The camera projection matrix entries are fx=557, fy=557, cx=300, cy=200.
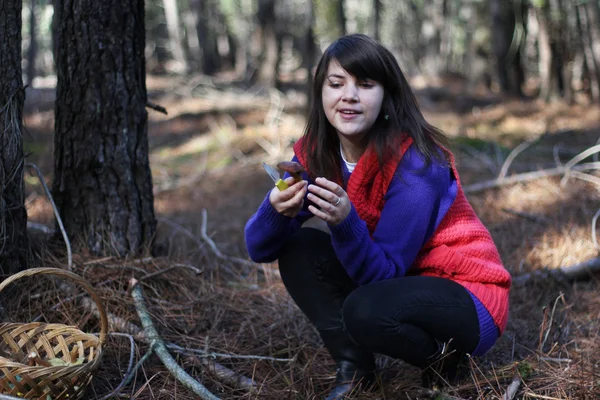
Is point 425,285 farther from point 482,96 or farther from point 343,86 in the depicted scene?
point 482,96

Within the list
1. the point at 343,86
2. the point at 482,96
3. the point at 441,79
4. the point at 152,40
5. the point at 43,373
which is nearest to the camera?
the point at 43,373

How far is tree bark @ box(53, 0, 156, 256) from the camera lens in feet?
8.02

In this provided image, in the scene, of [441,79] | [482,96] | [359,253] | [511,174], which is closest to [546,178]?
[511,174]

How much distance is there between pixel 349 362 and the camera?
6.49ft

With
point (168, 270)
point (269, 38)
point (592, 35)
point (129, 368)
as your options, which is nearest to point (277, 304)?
point (168, 270)

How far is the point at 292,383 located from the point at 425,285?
1.92 feet

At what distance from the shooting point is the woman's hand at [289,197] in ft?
5.62

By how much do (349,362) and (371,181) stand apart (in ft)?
2.13

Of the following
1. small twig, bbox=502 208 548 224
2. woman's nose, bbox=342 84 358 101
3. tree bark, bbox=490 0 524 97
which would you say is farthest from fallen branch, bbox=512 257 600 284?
tree bark, bbox=490 0 524 97

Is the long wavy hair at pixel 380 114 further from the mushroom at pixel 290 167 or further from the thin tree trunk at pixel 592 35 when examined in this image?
the thin tree trunk at pixel 592 35

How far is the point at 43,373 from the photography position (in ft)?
5.23

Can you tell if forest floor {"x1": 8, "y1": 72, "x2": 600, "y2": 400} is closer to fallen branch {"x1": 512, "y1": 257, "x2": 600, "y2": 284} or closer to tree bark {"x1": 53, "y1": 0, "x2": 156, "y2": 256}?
fallen branch {"x1": 512, "y1": 257, "x2": 600, "y2": 284}

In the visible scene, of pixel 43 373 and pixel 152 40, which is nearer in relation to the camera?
pixel 43 373

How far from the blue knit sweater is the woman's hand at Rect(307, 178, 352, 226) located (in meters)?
0.03
